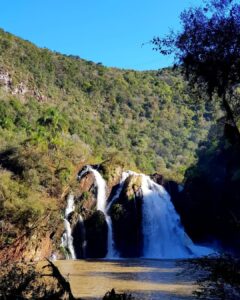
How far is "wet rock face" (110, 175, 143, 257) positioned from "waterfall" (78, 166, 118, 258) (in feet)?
1.82

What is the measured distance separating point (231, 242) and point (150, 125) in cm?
6884

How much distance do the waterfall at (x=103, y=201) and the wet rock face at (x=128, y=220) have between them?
0.55 meters

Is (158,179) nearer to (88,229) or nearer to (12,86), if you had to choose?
(88,229)

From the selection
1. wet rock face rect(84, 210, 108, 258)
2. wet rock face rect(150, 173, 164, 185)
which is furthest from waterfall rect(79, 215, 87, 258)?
wet rock face rect(150, 173, 164, 185)

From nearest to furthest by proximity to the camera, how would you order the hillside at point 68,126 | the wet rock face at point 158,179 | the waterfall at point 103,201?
the hillside at point 68,126 → the waterfall at point 103,201 → the wet rock face at point 158,179

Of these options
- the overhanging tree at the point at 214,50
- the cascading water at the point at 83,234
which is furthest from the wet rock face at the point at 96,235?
the overhanging tree at the point at 214,50

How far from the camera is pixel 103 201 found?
45062 millimetres

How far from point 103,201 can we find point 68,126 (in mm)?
37794

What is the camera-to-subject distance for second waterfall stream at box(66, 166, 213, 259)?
40625mm

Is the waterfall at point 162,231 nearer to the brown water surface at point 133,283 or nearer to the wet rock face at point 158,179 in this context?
the wet rock face at point 158,179

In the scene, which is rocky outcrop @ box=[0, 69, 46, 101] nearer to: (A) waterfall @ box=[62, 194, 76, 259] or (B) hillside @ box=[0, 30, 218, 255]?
(B) hillside @ box=[0, 30, 218, 255]

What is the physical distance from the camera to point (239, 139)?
1100 centimetres

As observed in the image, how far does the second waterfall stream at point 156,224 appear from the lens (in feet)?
133

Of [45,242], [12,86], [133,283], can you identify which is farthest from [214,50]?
[12,86]
